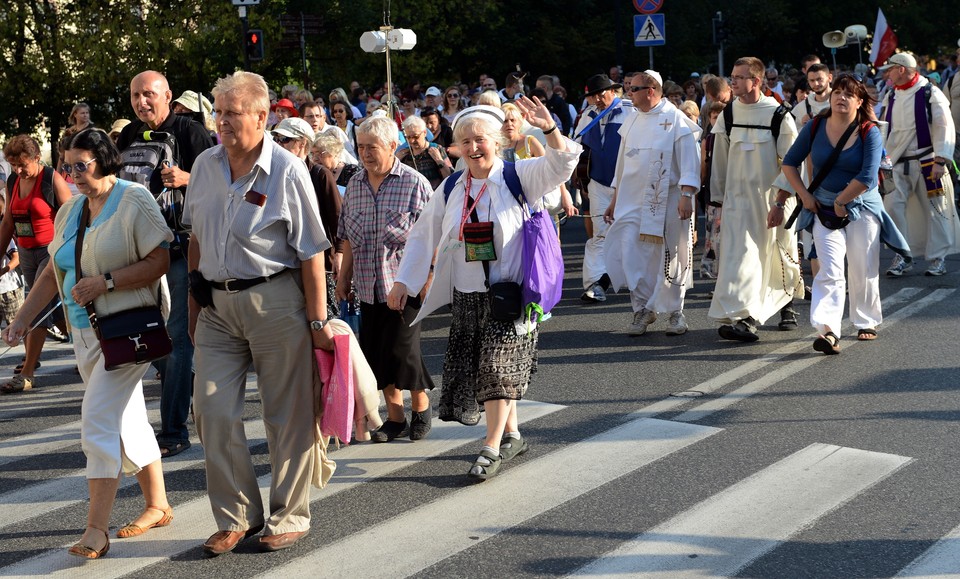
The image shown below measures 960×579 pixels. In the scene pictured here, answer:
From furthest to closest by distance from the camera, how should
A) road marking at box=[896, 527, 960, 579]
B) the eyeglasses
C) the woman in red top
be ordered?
1. the woman in red top
2. the eyeglasses
3. road marking at box=[896, 527, 960, 579]

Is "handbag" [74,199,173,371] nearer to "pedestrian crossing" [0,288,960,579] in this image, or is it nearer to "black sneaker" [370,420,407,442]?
"pedestrian crossing" [0,288,960,579]

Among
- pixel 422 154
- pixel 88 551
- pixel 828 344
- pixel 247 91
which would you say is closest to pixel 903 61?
pixel 828 344

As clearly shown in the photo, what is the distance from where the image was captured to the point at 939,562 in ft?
16.0

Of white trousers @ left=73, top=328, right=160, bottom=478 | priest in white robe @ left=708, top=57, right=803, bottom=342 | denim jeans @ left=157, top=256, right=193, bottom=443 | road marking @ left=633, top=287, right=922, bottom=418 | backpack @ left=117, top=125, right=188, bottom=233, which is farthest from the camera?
priest in white robe @ left=708, top=57, right=803, bottom=342

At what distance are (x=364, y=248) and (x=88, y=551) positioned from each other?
2.41 meters

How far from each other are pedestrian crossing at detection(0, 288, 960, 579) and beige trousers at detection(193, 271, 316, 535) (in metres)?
0.21

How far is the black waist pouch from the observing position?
20.1ft

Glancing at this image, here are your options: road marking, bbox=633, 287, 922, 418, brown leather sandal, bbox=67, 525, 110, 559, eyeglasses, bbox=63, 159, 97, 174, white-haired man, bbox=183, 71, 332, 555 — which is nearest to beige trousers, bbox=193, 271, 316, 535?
white-haired man, bbox=183, 71, 332, 555

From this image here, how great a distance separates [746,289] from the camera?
9.28m

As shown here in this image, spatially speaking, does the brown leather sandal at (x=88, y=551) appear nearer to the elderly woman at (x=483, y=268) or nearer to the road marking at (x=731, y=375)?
the elderly woman at (x=483, y=268)

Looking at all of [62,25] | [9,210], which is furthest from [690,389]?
[62,25]

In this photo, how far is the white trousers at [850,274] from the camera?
8.70 metres

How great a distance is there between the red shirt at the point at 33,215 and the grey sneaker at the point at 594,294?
468 centimetres

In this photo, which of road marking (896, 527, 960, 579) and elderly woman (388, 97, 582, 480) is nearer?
road marking (896, 527, 960, 579)
